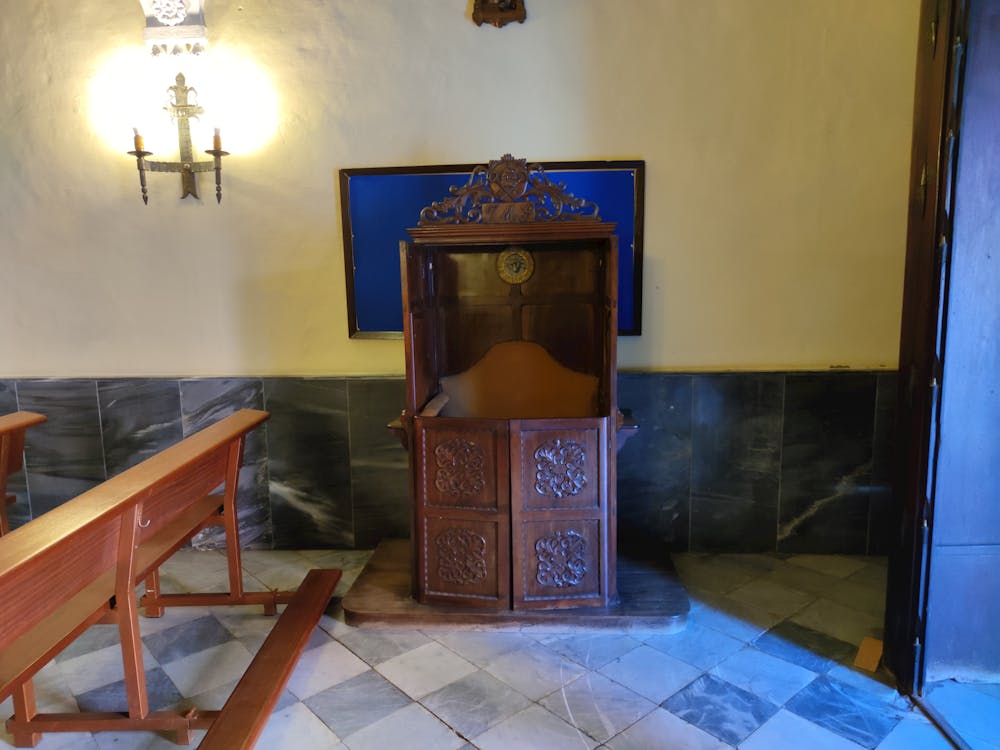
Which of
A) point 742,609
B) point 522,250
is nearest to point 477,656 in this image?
point 742,609

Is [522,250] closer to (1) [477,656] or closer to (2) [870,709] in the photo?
(1) [477,656]

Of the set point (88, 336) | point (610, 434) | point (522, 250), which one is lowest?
point (610, 434)

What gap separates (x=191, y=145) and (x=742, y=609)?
3225 millimetres

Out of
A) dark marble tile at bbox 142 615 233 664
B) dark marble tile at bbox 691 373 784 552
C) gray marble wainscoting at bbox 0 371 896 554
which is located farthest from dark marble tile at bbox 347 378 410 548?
dark marble tile at bbox 691 373 784 552

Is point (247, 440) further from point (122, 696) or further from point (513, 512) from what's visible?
point (513, 512)

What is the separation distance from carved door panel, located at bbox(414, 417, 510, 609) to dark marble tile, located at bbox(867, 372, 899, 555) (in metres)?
1.87

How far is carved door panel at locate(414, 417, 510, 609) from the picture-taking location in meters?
2.59

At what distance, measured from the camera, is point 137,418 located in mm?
3443

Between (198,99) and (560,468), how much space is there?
2.41 meters

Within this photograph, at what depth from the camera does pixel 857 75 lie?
301 cm

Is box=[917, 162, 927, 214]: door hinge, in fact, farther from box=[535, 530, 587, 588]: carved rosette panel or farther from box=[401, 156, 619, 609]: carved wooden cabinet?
box=[535, 530, 587, 588]: carved rosette panel

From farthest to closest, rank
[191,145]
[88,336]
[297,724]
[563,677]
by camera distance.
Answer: [88,336] → [191,145] → [563,677] → [297,724]

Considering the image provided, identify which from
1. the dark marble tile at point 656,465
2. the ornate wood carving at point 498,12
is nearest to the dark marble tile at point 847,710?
the dark marble tile at point 656,465

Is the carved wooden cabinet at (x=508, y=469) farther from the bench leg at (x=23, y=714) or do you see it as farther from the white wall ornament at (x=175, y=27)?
the white wall ornament at (x=175, y=27)
